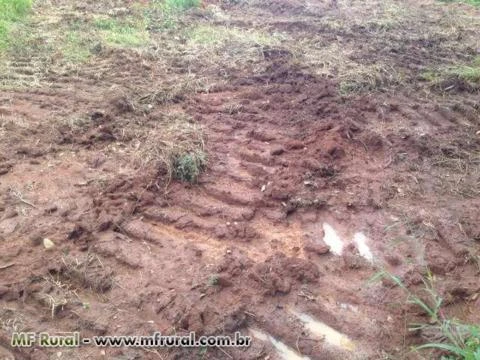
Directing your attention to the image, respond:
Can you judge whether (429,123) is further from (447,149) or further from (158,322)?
(158,322)

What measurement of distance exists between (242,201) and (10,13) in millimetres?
5675

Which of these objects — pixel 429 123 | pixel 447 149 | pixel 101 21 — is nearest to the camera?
pixel 447 149

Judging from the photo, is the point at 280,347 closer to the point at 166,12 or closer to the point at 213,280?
the point at 213,280

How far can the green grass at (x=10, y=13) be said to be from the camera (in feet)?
20.6

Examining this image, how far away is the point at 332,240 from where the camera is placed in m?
3.44

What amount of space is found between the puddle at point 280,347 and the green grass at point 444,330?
27.9 inches

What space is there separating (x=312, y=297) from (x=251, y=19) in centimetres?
613

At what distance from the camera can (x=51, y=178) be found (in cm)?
384

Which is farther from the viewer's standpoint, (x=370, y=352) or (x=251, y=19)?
(x=251, y=19)

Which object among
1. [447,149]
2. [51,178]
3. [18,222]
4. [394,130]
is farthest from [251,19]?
[18,222]

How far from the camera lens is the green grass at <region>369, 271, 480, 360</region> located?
2.28 m

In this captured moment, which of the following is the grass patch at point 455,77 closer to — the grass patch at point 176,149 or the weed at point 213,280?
the grass patch at point 176,149

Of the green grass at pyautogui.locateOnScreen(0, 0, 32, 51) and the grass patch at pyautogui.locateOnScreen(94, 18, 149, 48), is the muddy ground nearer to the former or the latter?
the grass patch at pyautogui.locateOnScreen(94, 18, 149, 48)

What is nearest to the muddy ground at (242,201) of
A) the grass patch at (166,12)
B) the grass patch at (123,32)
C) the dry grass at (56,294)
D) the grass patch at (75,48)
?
the dry grass at (56,294)
